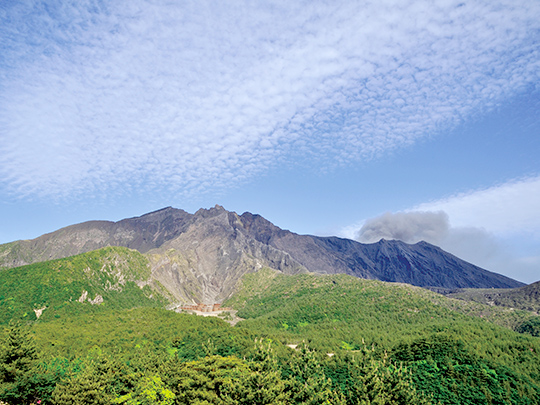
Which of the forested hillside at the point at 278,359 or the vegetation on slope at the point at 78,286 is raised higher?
the vegetation on slope at the point at 78,286

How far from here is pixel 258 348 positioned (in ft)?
138

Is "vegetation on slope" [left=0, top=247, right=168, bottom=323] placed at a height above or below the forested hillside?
above

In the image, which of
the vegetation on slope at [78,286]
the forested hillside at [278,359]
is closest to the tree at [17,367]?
the forested hillside at [278,359]

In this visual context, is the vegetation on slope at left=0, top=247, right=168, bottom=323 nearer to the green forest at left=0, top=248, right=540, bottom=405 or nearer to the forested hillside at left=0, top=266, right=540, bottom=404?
the green forest at left=0, top=248, right=540, bottom=405

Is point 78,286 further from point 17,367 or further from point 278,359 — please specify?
point 278,359

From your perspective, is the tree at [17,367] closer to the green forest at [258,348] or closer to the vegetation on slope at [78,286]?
the green forest at [258,348]

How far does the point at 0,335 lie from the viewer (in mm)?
60406

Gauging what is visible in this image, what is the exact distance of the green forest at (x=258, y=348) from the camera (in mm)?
40000

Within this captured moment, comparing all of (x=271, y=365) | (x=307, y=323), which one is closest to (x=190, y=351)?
(x=271, y=365)

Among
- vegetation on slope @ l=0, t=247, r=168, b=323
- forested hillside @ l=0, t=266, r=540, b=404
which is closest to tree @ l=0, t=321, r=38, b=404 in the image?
forested hillside @ l=0, t=266, r=540, b=404

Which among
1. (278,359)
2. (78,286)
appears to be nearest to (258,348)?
(278,359)

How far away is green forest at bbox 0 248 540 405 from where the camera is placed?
40000 mm

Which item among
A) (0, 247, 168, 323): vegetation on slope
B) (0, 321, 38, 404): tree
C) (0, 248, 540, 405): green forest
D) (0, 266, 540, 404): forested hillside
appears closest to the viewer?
(0, 266, 540, 404): forested hillside

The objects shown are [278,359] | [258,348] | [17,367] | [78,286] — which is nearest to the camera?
[258,348]
